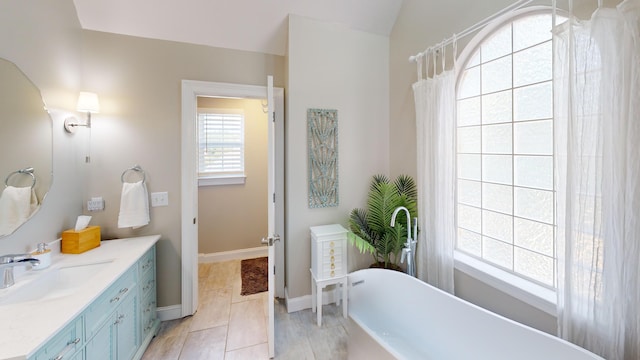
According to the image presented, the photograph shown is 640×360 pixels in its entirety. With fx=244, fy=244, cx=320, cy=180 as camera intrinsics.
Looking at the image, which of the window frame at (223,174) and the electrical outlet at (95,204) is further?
the window frame at (223,174)

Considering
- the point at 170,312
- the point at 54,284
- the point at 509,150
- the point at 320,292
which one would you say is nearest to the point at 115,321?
the point at 54,284

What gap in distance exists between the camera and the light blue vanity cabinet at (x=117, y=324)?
111cm

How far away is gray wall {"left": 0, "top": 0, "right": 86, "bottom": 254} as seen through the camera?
57.3 inches

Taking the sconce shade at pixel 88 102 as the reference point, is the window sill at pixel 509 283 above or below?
below

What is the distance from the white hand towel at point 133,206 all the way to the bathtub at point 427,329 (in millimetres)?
1832

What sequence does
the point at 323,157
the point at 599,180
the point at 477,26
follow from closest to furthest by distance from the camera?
the point at 599,180, the point at 477,26, the point at 323,157

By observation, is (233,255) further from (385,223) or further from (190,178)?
(385,223)

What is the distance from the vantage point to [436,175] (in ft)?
6.17

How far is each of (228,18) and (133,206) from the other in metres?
1.85

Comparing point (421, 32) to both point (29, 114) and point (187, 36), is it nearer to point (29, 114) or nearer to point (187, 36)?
point (187, 36)

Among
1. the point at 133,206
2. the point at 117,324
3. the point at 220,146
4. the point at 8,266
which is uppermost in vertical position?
the point at 220,146

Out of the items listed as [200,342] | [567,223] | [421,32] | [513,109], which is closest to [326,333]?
[200,342]

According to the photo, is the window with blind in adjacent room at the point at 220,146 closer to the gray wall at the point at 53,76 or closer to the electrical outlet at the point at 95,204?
the electrical outlet at the point at 95,204

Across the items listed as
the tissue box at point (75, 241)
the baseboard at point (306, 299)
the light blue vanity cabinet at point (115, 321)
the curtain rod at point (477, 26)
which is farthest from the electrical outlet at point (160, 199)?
the curtain rod at point (477, 26)
